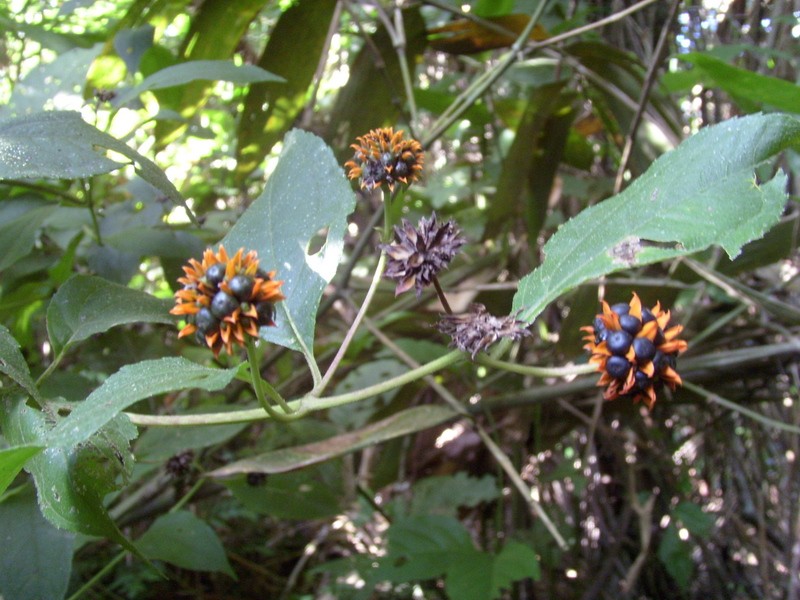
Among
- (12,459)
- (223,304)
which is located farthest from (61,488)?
(223,304)

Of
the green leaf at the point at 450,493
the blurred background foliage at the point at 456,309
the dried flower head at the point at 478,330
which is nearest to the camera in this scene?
the dried flower head at the point at 478,330

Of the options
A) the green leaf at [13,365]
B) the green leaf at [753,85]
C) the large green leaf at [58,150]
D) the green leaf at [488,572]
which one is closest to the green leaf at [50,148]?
the large green leaf at [58,150]

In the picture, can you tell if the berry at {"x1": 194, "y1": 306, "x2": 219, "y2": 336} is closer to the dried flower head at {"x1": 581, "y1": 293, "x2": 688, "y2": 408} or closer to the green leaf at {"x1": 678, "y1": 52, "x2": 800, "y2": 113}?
the dried flower head at {"x1": 581, "y1": 293, "x2": 688, "y2": 408}

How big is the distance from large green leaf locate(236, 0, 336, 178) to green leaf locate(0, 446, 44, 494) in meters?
0.91

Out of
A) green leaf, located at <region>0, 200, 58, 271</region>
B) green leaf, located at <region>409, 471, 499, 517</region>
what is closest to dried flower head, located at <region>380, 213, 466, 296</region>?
green leaf, located at <region>0, 200, 58, 271</region>

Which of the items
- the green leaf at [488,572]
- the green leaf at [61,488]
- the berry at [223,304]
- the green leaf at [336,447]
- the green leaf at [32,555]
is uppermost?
the berry at [223,304]

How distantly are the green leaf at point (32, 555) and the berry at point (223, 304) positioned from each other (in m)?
0.31

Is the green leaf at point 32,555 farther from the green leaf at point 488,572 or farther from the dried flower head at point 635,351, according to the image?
the green leaf at point 488,572

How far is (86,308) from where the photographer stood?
2.27ft

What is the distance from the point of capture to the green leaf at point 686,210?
50 centimetres

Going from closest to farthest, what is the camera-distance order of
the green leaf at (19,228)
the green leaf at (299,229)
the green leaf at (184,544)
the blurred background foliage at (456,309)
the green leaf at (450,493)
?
the green leaf at (299,229) < the green leaf at (19,228) < the green leaf at (184,544) < the blurred background foliage at (456,309) < the green leaf at (450,493)

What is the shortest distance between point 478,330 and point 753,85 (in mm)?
780

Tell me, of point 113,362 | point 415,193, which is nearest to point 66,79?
point 113,362

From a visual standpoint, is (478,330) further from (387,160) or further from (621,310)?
(387,160)
